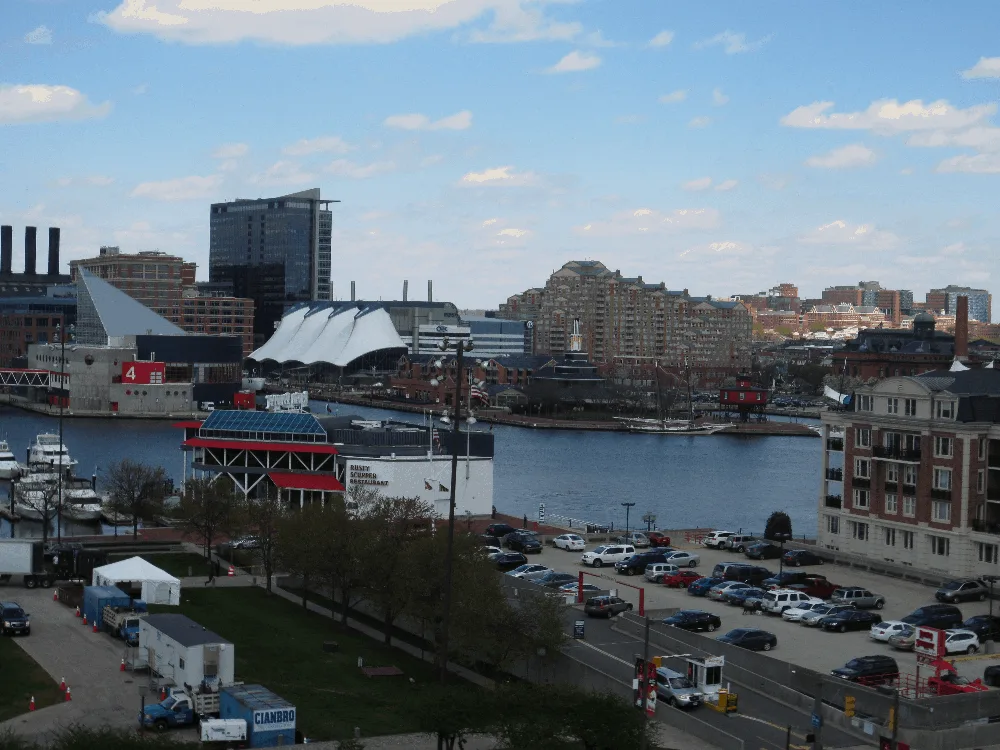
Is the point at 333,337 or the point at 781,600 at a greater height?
the point at 333,337

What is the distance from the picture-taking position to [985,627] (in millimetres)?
16391

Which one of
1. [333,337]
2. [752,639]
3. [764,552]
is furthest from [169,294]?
[752,639]

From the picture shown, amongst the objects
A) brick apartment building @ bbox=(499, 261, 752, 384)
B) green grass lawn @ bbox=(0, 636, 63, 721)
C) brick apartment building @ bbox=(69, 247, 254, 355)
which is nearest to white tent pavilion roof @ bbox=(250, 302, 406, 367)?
brick apartment building @ bbox=(69, 247, 254, 355)

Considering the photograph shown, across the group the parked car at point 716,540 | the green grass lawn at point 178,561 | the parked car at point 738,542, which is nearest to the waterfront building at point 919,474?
the parked car at point 738,542

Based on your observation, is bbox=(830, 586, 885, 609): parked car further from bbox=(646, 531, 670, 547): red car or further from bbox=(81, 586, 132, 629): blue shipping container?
bbox=(81, 586, 132, 629): blue shipping container

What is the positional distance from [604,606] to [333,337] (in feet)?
247

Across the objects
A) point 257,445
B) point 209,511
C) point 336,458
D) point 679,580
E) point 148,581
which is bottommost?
point 679,580

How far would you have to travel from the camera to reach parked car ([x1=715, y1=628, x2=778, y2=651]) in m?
15.3

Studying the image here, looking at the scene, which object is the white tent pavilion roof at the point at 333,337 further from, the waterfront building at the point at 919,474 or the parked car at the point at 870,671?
the parked car at the point at 870,671

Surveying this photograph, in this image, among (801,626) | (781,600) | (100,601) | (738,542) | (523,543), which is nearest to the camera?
Answer: (100,601)

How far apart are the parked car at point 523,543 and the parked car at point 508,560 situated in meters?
1.35

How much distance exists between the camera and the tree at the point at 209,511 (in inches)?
832

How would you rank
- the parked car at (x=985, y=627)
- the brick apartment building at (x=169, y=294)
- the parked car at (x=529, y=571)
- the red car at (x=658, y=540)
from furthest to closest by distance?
1. the brick apartment building at (x=169, y=294)
2. the red car at (x=658, y=540)
3. the parked car at (x=529, y=571)
4. the parked car at (x=985, y=627)

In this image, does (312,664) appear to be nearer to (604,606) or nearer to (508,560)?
Answer: (604,606)
